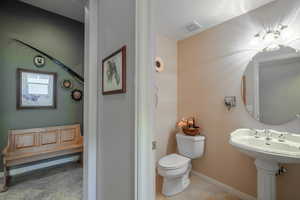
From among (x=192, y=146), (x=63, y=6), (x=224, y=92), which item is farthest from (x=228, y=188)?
(x=63, y=6)

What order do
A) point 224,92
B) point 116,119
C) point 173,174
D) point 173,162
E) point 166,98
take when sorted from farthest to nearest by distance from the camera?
point 166,98
point 224,92
point 173,162
point 173,174
point 116,119

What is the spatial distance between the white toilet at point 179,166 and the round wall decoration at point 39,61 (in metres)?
2.48

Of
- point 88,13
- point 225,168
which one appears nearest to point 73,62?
point 88,13

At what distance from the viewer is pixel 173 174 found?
1729mm

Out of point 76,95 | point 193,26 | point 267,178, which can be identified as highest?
point 193,26

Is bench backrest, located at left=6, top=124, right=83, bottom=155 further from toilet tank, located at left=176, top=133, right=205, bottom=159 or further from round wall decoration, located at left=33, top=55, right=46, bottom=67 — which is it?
toilet tank, located at left=176, top=133, right=205, bottom=159

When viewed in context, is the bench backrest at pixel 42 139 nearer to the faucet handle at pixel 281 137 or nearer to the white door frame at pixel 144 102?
the white door frame at pixel 144 102

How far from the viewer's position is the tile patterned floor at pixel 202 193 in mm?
1770

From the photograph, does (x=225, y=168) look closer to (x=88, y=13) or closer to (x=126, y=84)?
(x=126, y=84)

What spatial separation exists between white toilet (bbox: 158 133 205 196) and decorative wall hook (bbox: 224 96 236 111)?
0.61 meters

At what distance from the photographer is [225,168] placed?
1976 mm

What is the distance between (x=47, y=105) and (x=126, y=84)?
2.22 meters

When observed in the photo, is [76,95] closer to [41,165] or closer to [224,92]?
[41,165]

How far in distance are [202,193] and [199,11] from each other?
2361mm
